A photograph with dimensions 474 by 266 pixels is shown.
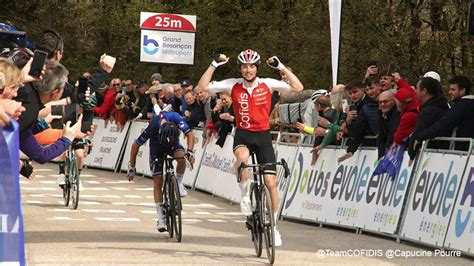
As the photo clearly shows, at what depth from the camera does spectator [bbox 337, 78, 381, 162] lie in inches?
686

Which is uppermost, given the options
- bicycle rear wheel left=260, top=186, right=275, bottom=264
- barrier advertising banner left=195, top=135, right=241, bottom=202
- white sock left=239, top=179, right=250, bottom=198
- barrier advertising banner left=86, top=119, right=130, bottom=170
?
white sock left=239, top=179, right=250, bottom=198

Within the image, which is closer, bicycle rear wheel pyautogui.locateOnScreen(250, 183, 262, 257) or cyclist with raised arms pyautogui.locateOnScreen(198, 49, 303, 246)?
bicycle rear wheel pyautogui.locateOnScreen(250, 183, 262, 257)

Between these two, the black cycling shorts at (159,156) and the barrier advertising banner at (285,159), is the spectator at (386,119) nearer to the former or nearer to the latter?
the black cycling shorts at (159,156)

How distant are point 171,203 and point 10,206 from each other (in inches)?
318

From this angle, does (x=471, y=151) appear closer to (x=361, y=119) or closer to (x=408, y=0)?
(x=361, y=119)

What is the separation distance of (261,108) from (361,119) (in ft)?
11.1

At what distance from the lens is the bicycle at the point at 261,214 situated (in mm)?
13144

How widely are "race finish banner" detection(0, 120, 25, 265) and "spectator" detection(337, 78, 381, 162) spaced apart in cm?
1035

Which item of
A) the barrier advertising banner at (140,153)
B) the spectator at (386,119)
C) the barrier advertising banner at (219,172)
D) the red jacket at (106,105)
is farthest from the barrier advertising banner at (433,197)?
the red jacket at (106,105)

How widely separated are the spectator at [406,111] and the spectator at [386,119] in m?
0.22

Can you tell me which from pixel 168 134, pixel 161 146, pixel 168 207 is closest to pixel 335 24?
pixel 161 146

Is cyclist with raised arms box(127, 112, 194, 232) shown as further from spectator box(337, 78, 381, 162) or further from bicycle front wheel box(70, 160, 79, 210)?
bicycle front wheel box(70, 160, 79, 210)

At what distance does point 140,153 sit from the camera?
3172 centimetres

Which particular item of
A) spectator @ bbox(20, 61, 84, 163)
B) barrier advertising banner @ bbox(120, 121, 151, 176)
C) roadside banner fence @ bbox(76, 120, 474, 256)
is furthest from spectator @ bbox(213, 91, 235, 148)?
spectator @ bbox(20, 61, 84, 163)
